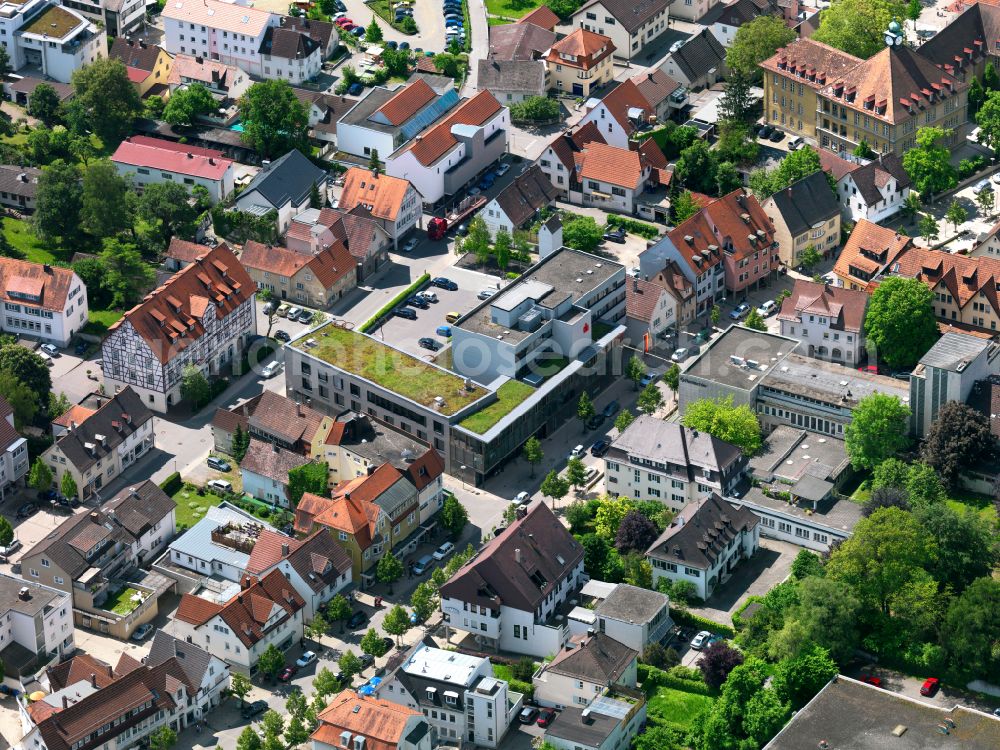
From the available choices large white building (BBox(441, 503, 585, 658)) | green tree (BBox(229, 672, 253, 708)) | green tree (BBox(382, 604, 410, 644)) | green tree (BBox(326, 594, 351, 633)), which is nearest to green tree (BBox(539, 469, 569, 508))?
large white building (BBox(441, 503, 585, 658))

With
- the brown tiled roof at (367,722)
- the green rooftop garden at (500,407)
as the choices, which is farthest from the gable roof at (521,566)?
the green rooftop garden at (500,407)

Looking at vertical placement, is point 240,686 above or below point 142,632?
above

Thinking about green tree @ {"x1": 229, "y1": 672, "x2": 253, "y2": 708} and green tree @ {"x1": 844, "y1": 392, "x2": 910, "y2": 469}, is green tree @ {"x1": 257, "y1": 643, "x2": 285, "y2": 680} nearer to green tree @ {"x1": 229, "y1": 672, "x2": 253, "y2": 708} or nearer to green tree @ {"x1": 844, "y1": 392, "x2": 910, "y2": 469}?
green tree @ {"x1": 229, "y1": 672, "x2": 253, "y2": 708}

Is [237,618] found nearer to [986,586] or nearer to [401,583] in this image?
[401,583]

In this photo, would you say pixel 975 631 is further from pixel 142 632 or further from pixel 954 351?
pixel 142 632

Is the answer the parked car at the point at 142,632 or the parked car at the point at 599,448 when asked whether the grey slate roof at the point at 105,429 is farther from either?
the parked car at the point at 599,448

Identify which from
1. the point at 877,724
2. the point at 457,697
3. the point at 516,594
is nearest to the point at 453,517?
the point at 516,594

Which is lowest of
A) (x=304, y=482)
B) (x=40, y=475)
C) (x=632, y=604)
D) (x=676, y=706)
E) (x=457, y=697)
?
(x=676, y=706)
